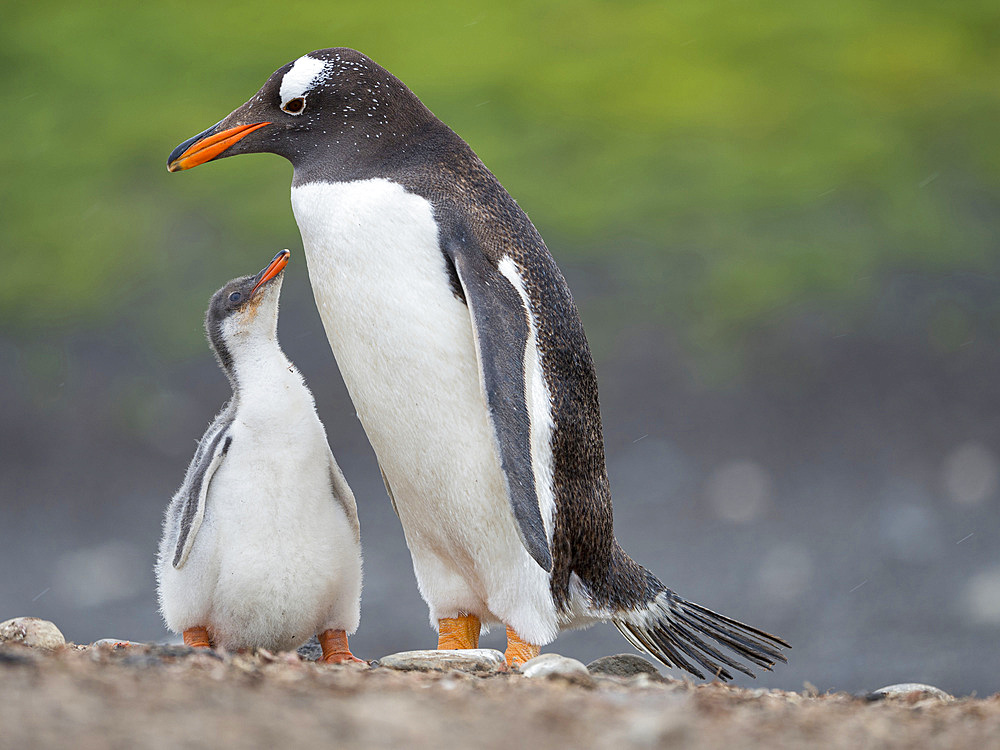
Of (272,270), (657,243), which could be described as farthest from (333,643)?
(657,243)

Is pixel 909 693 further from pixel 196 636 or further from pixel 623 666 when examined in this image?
pixel 196 636

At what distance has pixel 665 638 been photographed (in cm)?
311

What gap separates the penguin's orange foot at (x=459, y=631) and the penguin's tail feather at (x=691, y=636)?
40cm

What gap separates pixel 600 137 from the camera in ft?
25.6

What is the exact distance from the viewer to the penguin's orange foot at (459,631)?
2.95m

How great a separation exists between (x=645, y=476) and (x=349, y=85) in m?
3.46

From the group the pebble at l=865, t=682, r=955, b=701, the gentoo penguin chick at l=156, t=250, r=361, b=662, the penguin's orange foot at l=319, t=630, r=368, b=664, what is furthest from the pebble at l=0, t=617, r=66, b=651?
the pebble at l=865, t=682, r=955, b=701

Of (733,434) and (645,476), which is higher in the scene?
(733,434)

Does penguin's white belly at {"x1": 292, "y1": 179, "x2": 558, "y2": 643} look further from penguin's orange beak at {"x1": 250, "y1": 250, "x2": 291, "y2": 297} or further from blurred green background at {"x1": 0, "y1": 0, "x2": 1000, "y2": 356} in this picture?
blurred green background at {"x1": 0, "y1": 0, "x2": 1000, "y2": 356}

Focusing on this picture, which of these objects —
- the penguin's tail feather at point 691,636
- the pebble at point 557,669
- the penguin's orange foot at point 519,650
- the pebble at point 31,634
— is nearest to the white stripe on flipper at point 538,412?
the penguin's orange foot at point 519,650

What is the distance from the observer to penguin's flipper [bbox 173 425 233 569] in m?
2.61

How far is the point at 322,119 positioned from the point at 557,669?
5.10 feet

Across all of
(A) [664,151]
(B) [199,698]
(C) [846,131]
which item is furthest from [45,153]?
(B) [199,698]

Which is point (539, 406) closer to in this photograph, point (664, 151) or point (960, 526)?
point (960, 526)
